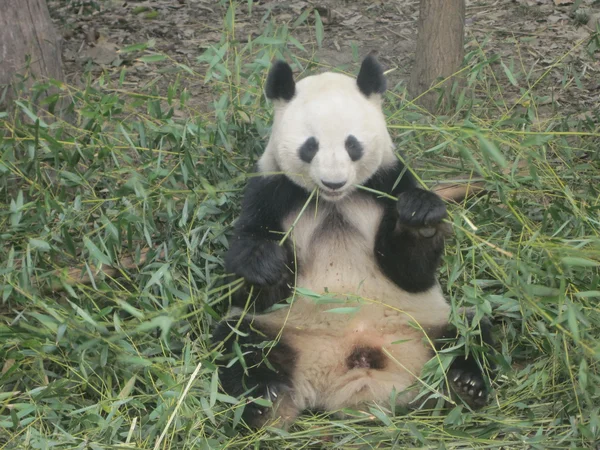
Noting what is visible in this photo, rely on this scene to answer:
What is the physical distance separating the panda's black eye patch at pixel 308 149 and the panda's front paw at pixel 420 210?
43 cm

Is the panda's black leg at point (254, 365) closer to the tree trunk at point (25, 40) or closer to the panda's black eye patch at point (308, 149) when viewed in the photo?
the panda's black eye patch at point (308, 149)

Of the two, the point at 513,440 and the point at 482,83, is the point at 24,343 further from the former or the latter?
the point at 482,83

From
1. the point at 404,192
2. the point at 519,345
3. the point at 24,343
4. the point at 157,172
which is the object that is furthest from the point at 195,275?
the point at 519,345

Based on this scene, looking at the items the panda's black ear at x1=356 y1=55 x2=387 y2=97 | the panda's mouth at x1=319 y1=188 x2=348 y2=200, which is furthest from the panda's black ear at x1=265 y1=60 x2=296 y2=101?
the panda's mouth at x1=319 y1=188 x2=348 y2=200

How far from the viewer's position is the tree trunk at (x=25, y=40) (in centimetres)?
467

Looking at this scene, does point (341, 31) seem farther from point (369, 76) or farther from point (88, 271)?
point (88, 271)

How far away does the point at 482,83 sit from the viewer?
556 cm

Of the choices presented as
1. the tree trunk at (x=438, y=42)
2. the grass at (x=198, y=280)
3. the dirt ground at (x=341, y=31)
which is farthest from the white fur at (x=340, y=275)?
the dirt ground at (x=341, y=31)

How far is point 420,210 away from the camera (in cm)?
337

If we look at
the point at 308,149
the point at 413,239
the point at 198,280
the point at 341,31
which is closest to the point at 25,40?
the point at 198,280

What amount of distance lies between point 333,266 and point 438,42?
2232 mm

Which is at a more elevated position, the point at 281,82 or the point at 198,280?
the point at 281,82

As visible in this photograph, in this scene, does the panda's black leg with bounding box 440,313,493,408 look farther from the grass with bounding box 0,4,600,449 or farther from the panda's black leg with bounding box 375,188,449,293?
the panda's black leg with bounding box 375,188,449,293

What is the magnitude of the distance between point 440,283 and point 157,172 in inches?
62.2
